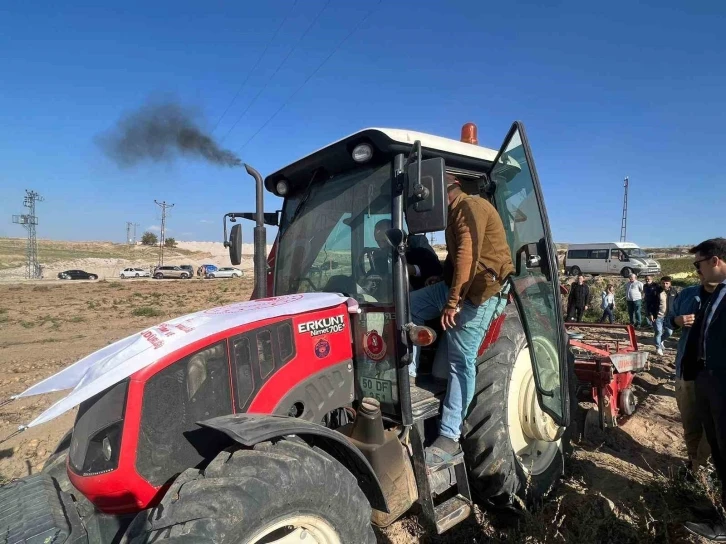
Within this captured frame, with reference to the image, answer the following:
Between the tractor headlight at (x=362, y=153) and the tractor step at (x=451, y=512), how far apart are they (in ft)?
7.01

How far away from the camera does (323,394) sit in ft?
8.88

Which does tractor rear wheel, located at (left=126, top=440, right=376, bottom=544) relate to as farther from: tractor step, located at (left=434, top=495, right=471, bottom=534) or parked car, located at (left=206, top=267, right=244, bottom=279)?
parked car, located at (left=206, top=267, right=244, bottom=279)

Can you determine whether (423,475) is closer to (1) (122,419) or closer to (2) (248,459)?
(2) (248,459)

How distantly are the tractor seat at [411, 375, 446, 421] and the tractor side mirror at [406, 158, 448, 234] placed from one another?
1.16 meters

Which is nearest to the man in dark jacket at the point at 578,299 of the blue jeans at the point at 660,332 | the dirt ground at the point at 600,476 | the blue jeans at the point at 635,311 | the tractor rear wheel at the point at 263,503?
the blue jeans at the point at 635,311

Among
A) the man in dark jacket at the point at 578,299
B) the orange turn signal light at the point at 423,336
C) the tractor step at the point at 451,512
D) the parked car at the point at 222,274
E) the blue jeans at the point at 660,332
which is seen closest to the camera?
the orange turn signal light at the point at 423,336

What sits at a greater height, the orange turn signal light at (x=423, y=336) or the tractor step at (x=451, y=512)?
the orange turn signal light at (x=423, y=336)

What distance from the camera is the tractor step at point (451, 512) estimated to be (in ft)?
8.55

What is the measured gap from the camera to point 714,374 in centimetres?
297

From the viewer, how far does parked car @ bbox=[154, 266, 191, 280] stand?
4769cm

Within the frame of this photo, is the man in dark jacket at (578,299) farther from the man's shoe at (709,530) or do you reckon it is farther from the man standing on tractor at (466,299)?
the man standing on tractor at (466,299)

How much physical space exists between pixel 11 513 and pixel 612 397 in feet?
17.2

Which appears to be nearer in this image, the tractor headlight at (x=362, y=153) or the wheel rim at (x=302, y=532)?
the wheel rim at (x=302, y=532)

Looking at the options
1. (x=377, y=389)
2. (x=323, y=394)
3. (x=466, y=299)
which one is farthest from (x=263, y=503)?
(x=466, y=299)
